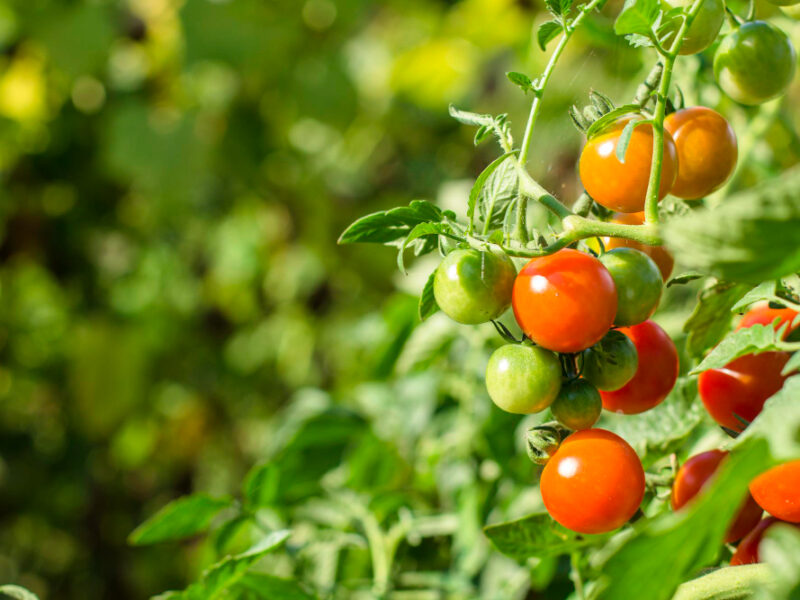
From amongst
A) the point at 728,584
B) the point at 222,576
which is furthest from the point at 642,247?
the point at 222,576

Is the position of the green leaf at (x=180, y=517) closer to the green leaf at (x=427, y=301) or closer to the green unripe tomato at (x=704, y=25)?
the green leaf at (x=427, y=301)

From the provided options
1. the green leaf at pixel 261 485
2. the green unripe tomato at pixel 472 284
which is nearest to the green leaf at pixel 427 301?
the green unripe tomato at pixel 472 284

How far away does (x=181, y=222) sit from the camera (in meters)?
1.61

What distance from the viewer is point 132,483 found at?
5.64ft

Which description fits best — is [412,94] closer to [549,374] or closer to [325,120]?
[325,120]

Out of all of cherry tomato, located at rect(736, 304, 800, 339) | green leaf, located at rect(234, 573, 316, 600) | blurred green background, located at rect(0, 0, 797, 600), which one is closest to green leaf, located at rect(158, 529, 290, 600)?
green leaf, located at rect(234, 573, 316, 600)

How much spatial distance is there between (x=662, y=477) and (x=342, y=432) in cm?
32

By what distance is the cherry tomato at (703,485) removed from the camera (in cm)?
33

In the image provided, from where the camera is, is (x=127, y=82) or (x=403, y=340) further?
(x=127, y=82)

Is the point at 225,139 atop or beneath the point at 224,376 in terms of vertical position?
atop

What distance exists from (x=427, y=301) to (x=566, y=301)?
0.26 ft

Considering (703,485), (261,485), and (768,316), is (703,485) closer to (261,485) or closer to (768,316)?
(768,316)

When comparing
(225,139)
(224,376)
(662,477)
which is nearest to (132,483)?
(224,376)

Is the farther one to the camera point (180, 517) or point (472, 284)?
point (180, 517)
